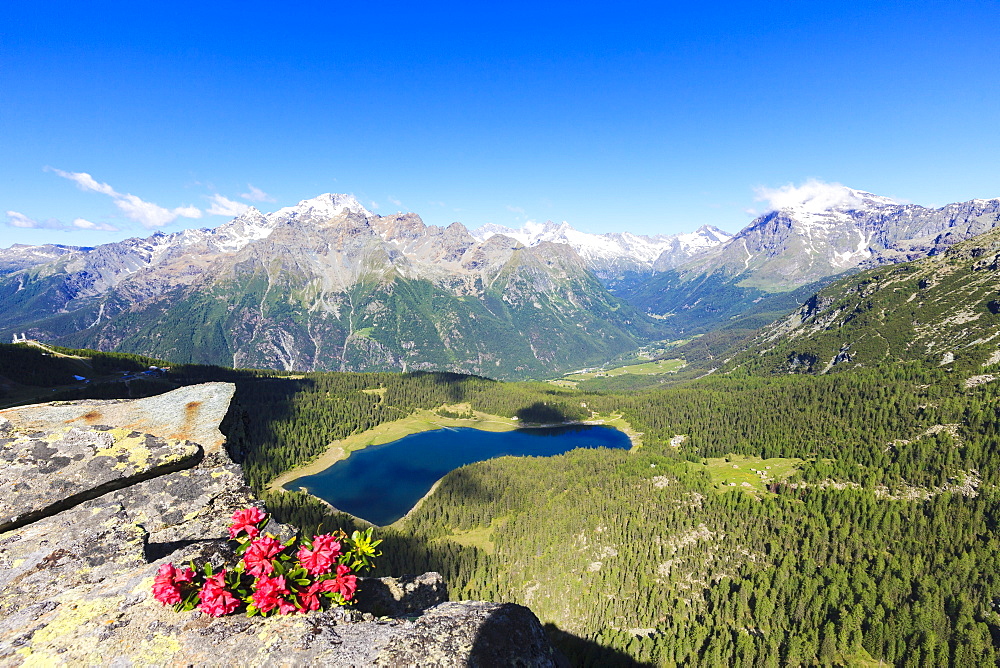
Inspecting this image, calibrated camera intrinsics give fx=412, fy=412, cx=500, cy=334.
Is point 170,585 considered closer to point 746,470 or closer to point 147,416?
point 147,416

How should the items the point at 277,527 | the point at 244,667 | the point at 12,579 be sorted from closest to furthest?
the point at 244,667 < the point at 12,579 < the point at 277,527

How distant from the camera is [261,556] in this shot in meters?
6.24

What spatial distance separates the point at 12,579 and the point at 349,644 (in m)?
6.48

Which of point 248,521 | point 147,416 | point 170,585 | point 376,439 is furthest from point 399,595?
point 376,439

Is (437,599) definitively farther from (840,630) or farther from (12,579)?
(840,630)

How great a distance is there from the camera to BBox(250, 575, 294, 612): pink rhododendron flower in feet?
19.3

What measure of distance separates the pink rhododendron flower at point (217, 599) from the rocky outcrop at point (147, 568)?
183 millimetres

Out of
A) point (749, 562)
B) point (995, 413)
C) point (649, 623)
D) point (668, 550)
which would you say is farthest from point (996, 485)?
point (649, 623)

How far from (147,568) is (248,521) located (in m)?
2.22

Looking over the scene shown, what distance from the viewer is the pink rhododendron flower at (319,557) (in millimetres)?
6387

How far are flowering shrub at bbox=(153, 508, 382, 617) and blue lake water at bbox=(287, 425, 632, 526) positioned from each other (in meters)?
120

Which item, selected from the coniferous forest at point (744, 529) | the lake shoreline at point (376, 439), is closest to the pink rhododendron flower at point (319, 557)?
the coniferous forest at point (744, 529)

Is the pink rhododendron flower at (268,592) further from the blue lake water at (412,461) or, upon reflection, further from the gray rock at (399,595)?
the blue lake water at (412,461)

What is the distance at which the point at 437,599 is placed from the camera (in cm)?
1012
